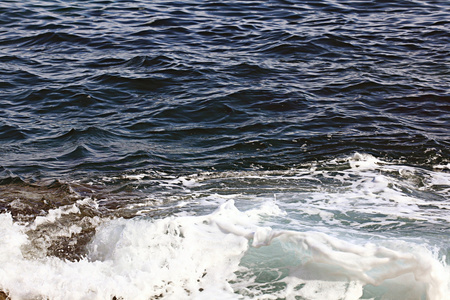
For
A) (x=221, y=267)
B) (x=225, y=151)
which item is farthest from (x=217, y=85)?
(x=221, y=267)

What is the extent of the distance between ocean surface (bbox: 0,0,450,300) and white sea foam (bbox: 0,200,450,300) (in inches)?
0.5

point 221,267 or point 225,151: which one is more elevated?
point 221,267

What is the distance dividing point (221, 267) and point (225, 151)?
2652mm

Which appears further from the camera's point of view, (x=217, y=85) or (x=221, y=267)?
(x=217, y=85)

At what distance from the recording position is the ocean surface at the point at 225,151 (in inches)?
148

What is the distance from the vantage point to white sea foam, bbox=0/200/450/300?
3588 millimetres

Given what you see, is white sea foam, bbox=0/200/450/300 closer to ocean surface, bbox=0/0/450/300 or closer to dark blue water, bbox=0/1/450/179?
ocean surface, bbox=0/0/450/300

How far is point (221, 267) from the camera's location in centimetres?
390

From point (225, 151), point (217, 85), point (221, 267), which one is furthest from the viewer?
point (217, 85)

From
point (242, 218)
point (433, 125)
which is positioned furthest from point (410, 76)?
point (242, 218)

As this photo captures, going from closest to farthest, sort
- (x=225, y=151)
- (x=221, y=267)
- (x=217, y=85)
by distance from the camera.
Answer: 1. (x=221, y=267)
2. (x=225, y=151)
3. (x=217, y=85)

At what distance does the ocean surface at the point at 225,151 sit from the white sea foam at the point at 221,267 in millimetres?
12

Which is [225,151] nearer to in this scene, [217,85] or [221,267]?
[217,85]

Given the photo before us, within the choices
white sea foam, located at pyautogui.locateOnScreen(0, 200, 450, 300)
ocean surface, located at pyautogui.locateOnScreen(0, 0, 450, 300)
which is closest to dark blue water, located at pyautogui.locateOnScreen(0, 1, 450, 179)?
ocean surface, located at pyautogui.locateOnScreen(0, 0, 450, 300)
